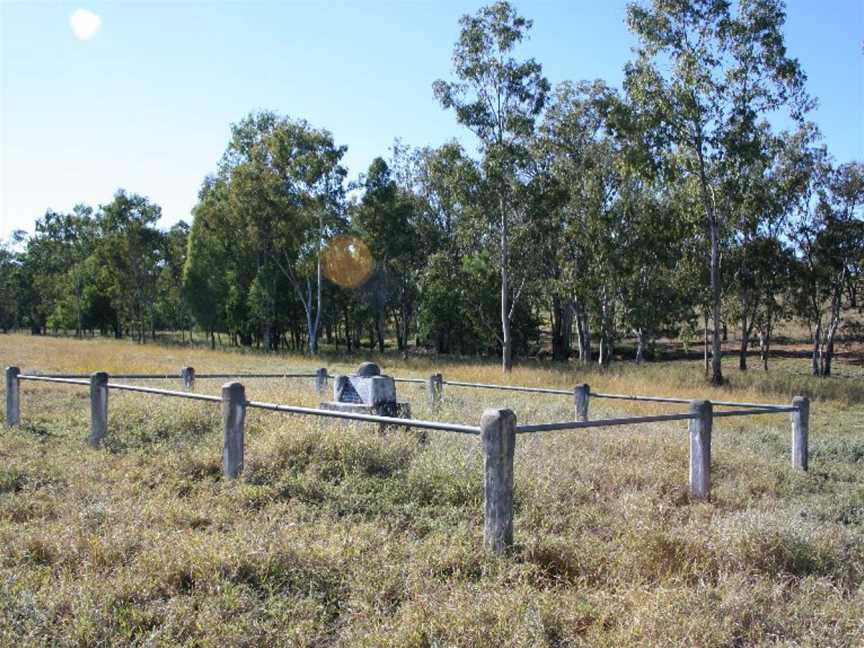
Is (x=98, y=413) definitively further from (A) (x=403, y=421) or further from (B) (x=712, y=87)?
(B) (x=712, y=87)

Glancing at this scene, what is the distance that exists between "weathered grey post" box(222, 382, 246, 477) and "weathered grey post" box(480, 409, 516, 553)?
318cm

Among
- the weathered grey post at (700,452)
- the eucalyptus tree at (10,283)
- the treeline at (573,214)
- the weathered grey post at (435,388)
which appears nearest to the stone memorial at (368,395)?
the weathered grey post at (435,388)

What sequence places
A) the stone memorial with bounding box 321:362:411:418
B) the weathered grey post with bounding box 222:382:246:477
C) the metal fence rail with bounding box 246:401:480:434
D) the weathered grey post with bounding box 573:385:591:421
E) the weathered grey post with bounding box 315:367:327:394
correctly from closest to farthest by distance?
1. the metal fence rail with bounding box 246:401:480:434
2. the weathered grey post with bounding box 222:382:246:477
3. the stone memorial with bounding box 321:362:411:418
4. the weathered grey post with bounding box 573:385:591:421
5. the weathered grey post with bounding box 315:367:327:394

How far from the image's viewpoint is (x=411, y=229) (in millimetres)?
47250

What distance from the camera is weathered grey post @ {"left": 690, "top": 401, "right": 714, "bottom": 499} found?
307 inches

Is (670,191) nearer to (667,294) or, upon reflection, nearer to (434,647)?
(667,294)

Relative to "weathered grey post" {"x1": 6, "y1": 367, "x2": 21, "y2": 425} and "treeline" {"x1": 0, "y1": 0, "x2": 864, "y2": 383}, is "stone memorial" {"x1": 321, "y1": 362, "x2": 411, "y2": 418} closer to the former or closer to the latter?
"weathered grey post" {"x1": 6, "y1": 367, "x2": 21, "y2": 425}

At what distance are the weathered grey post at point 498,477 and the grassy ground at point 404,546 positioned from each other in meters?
0.20

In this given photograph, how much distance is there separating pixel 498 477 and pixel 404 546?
89cm

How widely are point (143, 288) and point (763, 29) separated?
56.6m

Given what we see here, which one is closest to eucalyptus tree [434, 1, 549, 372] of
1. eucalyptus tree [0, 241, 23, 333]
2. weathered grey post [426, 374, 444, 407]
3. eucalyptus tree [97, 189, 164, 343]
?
weathered grey post [426, 374, 444, 407]

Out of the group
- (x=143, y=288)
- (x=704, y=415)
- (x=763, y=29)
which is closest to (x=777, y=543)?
(x=704, y=415)

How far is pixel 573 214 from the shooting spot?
37188mm

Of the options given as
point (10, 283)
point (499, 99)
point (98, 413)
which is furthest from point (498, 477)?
point (10, 283)
